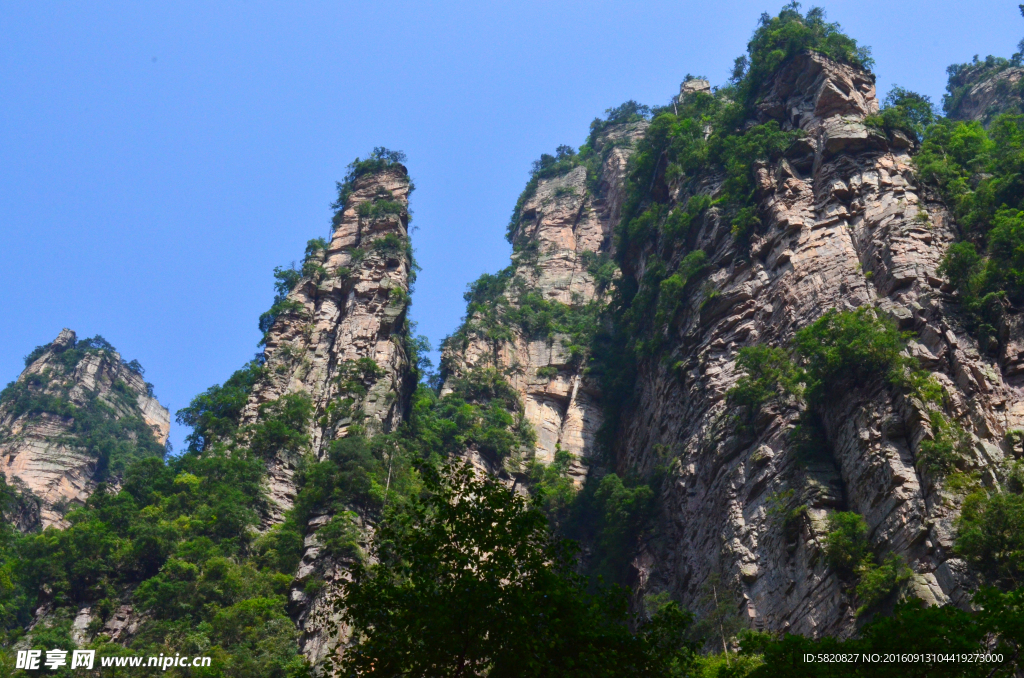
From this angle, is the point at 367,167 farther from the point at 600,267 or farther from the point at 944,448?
the point at 944,448

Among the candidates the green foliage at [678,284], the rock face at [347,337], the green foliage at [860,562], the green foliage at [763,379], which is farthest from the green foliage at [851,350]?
the rock face at [347,337]

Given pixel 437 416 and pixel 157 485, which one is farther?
pixel 437 416

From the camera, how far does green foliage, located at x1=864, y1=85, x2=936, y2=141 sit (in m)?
37.0

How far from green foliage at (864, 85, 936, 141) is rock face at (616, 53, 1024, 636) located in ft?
2.77

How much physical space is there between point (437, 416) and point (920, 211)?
26990mm

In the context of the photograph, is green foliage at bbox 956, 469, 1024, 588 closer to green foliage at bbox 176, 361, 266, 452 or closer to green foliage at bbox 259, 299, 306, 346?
green foliage at bbox 176, 361, 266, 452

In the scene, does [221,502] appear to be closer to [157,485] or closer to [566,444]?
[157,485]

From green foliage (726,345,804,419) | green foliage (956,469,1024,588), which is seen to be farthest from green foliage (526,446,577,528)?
green foliage (956,469,1024,588)

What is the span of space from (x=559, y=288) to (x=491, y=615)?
170 feet

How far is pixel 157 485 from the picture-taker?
40.9 metres

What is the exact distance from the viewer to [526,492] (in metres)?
47.2

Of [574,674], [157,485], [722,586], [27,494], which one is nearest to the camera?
[574,674]

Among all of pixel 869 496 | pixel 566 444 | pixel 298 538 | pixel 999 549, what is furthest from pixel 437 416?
pixel 999 549

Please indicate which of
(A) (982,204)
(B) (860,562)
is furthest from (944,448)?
(A) (982,204)
